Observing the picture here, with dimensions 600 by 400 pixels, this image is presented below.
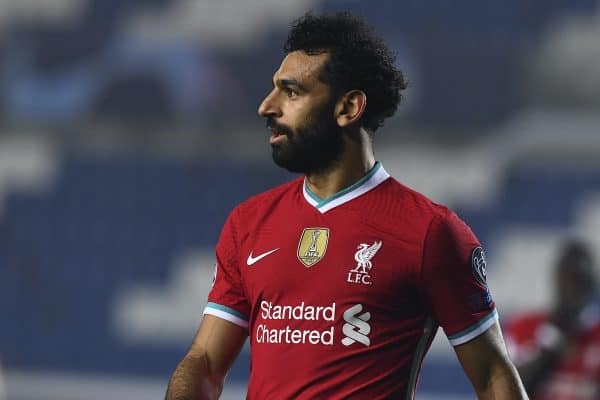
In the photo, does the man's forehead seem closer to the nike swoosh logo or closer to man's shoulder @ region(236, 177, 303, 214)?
man's shoulder @ region(236, 177, 303, 214)

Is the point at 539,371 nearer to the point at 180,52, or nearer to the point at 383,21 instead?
the point at 383,21

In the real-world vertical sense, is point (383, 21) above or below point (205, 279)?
above

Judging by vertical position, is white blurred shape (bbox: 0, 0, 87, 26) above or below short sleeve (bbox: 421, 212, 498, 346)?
above

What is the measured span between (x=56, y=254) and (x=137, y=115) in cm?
123

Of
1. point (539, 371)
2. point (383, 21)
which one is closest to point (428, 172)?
point (383, 21)

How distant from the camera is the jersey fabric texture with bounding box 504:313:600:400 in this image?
538 centimetres

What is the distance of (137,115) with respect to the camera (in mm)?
9688

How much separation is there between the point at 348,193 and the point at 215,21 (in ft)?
22.7

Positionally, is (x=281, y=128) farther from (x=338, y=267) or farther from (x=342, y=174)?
(x=338, y=267)

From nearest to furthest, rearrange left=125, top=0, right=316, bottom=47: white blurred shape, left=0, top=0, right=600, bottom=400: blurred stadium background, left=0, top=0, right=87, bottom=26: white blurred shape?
left=0, top=0, right=600, bottom=400: blurred stadium background, left=125, top=0, right=316, bottom=47: white blurred shape, left=0, top=0, right=87, bottom=26: white blurred shape

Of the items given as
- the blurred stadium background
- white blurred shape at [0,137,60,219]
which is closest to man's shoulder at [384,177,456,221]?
the blurred stadium background

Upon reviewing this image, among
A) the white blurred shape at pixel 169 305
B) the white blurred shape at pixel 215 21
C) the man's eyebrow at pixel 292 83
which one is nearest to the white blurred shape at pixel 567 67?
the white blurred shape at pixel 215 21

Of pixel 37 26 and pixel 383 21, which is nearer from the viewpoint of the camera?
pixel 383 21

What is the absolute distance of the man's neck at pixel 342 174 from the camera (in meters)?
2.90
